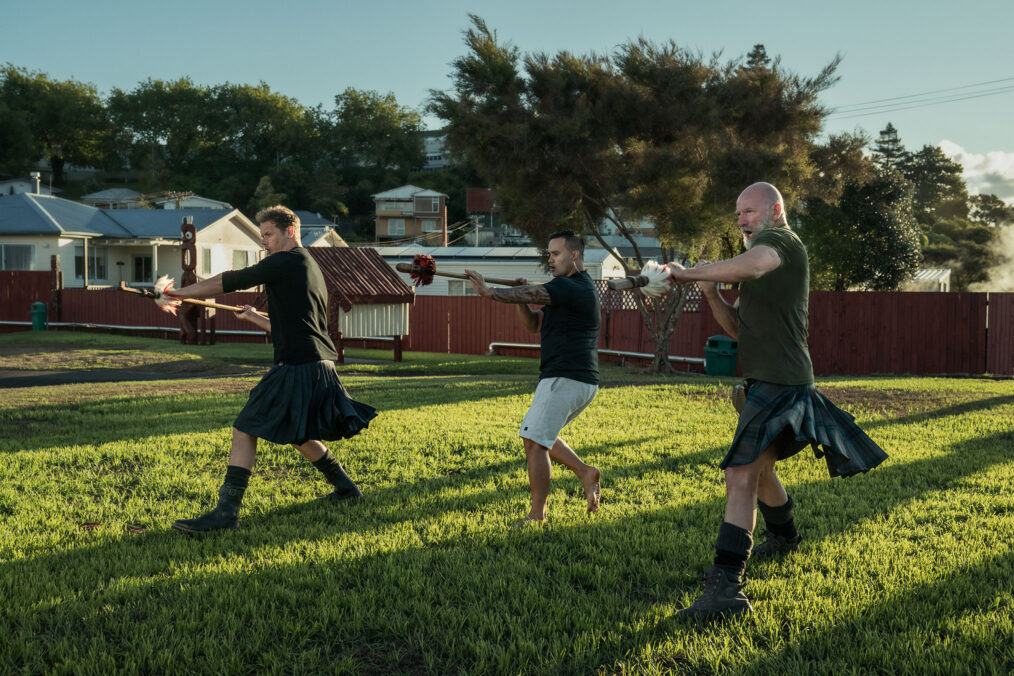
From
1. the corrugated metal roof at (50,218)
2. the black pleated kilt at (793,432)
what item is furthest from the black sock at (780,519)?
the corrugated metal roof at (50,218)

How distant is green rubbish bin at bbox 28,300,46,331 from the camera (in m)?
27.2

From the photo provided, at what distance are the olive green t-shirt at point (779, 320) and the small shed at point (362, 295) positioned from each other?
15.1m

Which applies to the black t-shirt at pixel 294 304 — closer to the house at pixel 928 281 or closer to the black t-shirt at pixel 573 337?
the black t-shirt at pixel 573 337

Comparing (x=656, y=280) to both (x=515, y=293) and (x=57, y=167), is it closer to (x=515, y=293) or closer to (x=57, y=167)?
(x=515, y=293)

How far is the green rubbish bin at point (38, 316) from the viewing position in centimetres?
2716

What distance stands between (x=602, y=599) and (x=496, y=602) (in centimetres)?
49

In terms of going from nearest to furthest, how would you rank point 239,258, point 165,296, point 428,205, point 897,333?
point 165,296 → point 897,333 → point 239,258 → point 428,205

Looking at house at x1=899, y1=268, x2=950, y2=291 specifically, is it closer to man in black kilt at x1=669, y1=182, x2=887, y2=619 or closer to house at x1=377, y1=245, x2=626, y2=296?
house at x1=377, y1=245, x2=626, y2=296

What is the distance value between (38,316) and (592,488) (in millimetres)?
26531

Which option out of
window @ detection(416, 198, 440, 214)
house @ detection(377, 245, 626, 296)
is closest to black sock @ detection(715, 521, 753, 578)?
house @ detection(377, 245, 626, 296)

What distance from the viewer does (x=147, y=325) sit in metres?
26.9

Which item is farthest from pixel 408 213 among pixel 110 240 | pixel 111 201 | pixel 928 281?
pixel 928 281

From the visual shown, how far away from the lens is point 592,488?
5609 millimetres

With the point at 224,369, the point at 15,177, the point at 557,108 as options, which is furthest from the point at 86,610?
the point at 15,177
